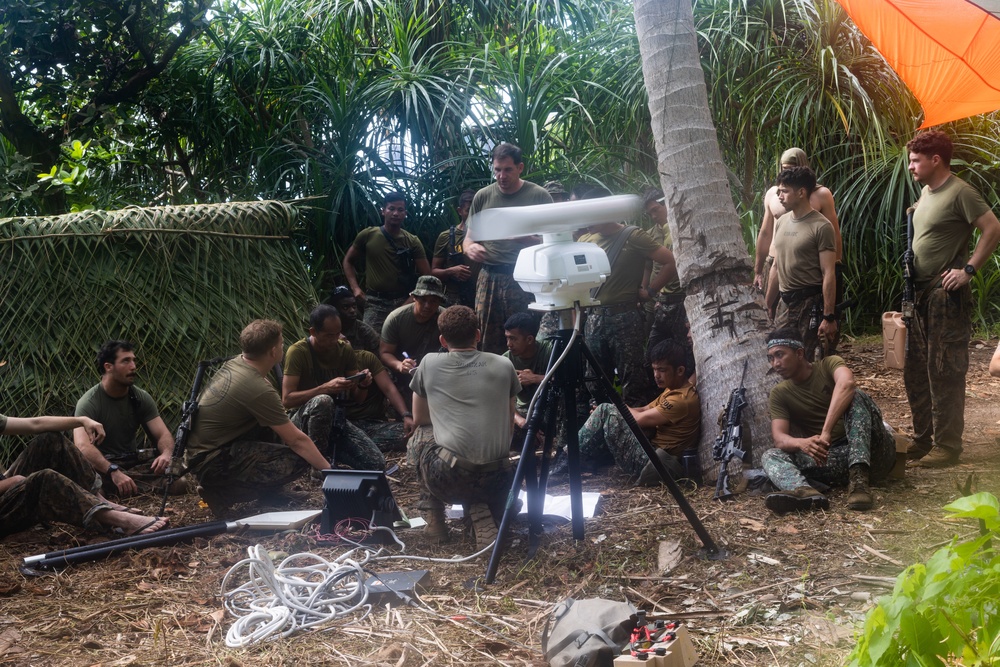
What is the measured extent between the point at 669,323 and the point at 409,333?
1.98m

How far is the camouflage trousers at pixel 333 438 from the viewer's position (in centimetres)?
622

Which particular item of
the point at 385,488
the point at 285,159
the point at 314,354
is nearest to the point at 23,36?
the point at 285,159

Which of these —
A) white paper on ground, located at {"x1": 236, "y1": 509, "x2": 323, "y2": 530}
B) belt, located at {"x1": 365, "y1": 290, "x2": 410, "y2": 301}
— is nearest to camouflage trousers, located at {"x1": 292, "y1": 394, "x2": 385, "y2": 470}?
white paper on ground, located at {"x1": 236, "y1": 509, "x2": 323, "y2": 530}

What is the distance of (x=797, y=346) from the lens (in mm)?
5129

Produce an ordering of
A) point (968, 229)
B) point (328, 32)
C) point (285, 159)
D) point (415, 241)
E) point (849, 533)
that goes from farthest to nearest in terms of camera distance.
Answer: point (328, 32) < point (285, 159) < point (415, 241) < point (968, 229) < point (849, 533)

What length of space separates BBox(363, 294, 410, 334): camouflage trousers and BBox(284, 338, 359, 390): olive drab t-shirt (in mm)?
1500

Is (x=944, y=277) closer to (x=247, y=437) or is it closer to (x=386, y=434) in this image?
(x=386, y=434)

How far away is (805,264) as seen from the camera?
5961 mm

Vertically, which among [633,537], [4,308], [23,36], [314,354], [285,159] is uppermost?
[23,36]

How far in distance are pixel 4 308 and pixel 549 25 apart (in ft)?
21.4

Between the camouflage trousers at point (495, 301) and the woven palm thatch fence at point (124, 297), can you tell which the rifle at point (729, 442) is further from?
the woven palm thatch fence at point (124, 297)

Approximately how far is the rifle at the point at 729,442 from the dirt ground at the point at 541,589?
130mm

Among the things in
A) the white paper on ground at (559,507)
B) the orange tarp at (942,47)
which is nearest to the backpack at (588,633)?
the white paper on ground at (559,507)

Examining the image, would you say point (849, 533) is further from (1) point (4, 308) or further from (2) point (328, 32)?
(2) point (328, 32)
